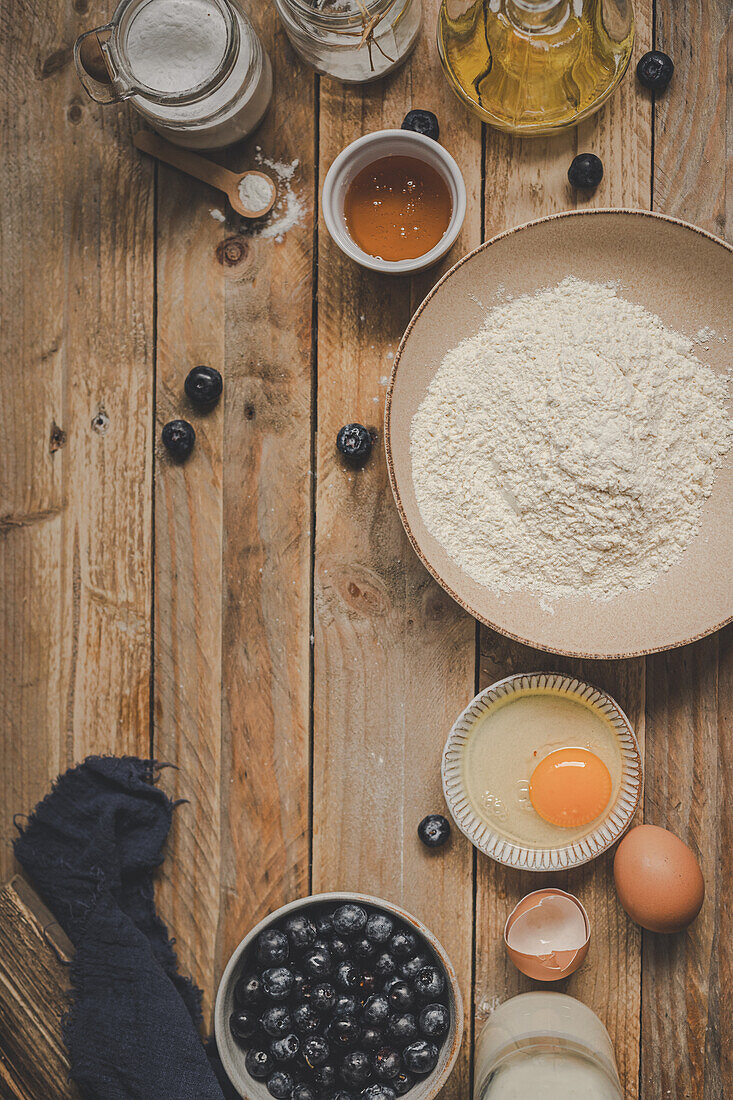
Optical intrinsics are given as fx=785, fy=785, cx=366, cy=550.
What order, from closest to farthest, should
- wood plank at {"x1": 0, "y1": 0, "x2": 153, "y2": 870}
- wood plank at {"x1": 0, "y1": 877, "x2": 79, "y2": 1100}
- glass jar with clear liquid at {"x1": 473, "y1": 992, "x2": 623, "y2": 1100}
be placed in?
glass jar with clear liquid at {"x1": 473, "y1": 992, "x2": 623, "y2": 1100} → wood plank at {"x1": 0, "y1": 877, "x2": 79, "y2": 1100} → wood plank at {"x1": 0, "y1": 0, "x2": 153, "y2": 870}

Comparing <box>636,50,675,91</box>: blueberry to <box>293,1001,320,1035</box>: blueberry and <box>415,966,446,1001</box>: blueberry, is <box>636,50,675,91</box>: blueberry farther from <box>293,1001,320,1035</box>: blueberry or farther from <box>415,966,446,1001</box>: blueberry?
<box>293,1001,320,1035</box>: blueberry

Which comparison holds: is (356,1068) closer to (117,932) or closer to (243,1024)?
(243,1024)

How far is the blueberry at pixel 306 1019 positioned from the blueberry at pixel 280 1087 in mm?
65

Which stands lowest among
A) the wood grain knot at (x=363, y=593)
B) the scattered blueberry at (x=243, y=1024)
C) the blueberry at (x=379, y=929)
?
the scattered blueberry at (x=243, y=1024)

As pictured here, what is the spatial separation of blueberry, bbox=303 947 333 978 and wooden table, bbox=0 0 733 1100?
123 mm

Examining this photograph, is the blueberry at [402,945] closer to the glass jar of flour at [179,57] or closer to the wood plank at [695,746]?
the wood plank at [695,746]

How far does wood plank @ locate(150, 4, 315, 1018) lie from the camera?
4.00 feet

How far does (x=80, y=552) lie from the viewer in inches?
49.4

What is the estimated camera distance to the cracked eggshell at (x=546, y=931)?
3.69 feet

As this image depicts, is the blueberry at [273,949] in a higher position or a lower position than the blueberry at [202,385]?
lower

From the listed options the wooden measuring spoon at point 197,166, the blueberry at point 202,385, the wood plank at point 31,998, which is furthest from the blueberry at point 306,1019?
the wooden measuring spoon at point 197,166

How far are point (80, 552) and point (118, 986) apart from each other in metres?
0.65

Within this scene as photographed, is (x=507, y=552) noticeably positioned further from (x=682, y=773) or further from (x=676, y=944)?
(x=676, y=944)

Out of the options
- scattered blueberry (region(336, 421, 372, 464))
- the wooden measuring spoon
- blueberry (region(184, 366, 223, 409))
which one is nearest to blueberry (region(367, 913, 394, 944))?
scattered blueberry (region(336, 421, 372, 464))
